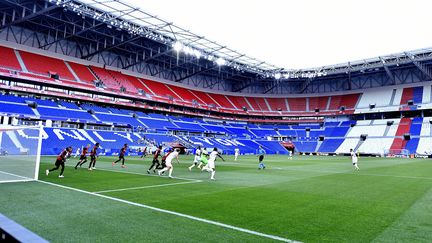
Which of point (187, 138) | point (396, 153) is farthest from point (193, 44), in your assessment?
point (396, 153)

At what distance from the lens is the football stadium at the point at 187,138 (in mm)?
7832

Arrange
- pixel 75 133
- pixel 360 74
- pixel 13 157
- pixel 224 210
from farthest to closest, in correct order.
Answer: pixel 360 74 → pixel 75 133 → pixel 13 157 → pixel 224 210

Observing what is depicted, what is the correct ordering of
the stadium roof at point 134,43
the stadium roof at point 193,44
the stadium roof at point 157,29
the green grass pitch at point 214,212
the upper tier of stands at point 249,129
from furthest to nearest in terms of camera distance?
the upper tier of stands at point 249,129 → the stadium roof at point 134,43 → the stadium roof at point 193,44 → the stadium roof at point 157,29 → the green grass pitch at point 214,212

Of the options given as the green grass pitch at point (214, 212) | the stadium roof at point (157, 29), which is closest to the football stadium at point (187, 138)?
the green grass pitch at point (214, 212)

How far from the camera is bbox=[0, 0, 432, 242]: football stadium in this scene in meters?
7.83

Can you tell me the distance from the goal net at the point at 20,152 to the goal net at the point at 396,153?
68607mm

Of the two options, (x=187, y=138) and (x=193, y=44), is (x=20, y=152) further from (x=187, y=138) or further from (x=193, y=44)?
(x=187, y=138)

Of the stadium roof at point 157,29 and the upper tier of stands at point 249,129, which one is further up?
the stadium roof at point 157,29

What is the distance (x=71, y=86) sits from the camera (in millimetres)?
53750

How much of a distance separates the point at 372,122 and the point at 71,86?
74.2 metres

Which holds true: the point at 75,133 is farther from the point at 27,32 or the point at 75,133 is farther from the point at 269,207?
the point at 269,207

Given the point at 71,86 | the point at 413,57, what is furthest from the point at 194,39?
the point at 413,57

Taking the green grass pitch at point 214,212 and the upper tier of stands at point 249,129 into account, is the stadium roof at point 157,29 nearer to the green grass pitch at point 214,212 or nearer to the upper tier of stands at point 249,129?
the upper tier of stands at point 249,129

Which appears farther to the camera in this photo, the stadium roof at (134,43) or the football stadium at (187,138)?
the stadium roof at (134,43)
